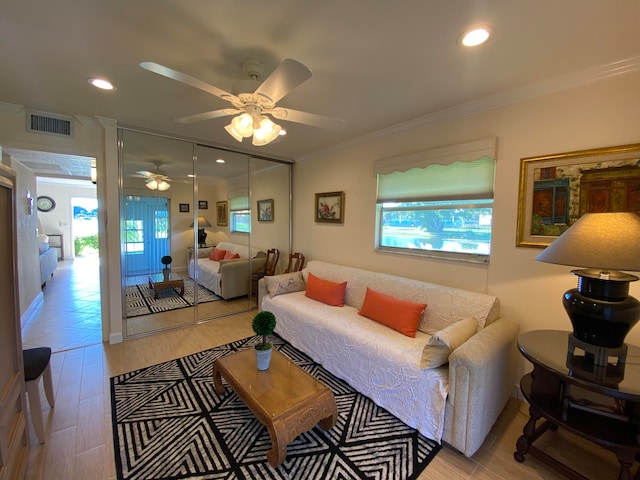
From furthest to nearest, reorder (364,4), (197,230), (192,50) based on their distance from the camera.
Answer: (197,230), (192,50), (364,4)

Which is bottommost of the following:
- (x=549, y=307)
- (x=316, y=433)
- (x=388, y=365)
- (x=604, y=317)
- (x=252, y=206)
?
(x=316, y=433)

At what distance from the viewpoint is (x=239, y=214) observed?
13.5 ft

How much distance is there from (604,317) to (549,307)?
2.17 feet

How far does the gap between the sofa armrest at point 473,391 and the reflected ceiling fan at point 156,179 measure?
3.50 metres

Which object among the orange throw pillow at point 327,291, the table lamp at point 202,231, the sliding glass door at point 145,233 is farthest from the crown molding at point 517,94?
the sliding glass door at point 145,233

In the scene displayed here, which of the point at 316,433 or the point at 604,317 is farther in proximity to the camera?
the point at 316,433

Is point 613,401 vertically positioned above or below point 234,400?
above

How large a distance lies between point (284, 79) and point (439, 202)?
76.7 inches

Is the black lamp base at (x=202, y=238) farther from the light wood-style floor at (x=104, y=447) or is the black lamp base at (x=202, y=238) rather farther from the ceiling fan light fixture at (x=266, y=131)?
the ceiling fan light fixture at (x=266, y=131)

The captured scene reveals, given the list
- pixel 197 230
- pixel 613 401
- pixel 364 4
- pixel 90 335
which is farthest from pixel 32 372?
pixel 613 401

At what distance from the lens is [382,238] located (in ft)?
10.5

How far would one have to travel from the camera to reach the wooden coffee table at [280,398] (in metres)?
1.48

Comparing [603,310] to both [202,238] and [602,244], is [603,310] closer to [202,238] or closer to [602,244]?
[602,244]

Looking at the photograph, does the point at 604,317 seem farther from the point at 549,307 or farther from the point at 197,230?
the point at 197,230
